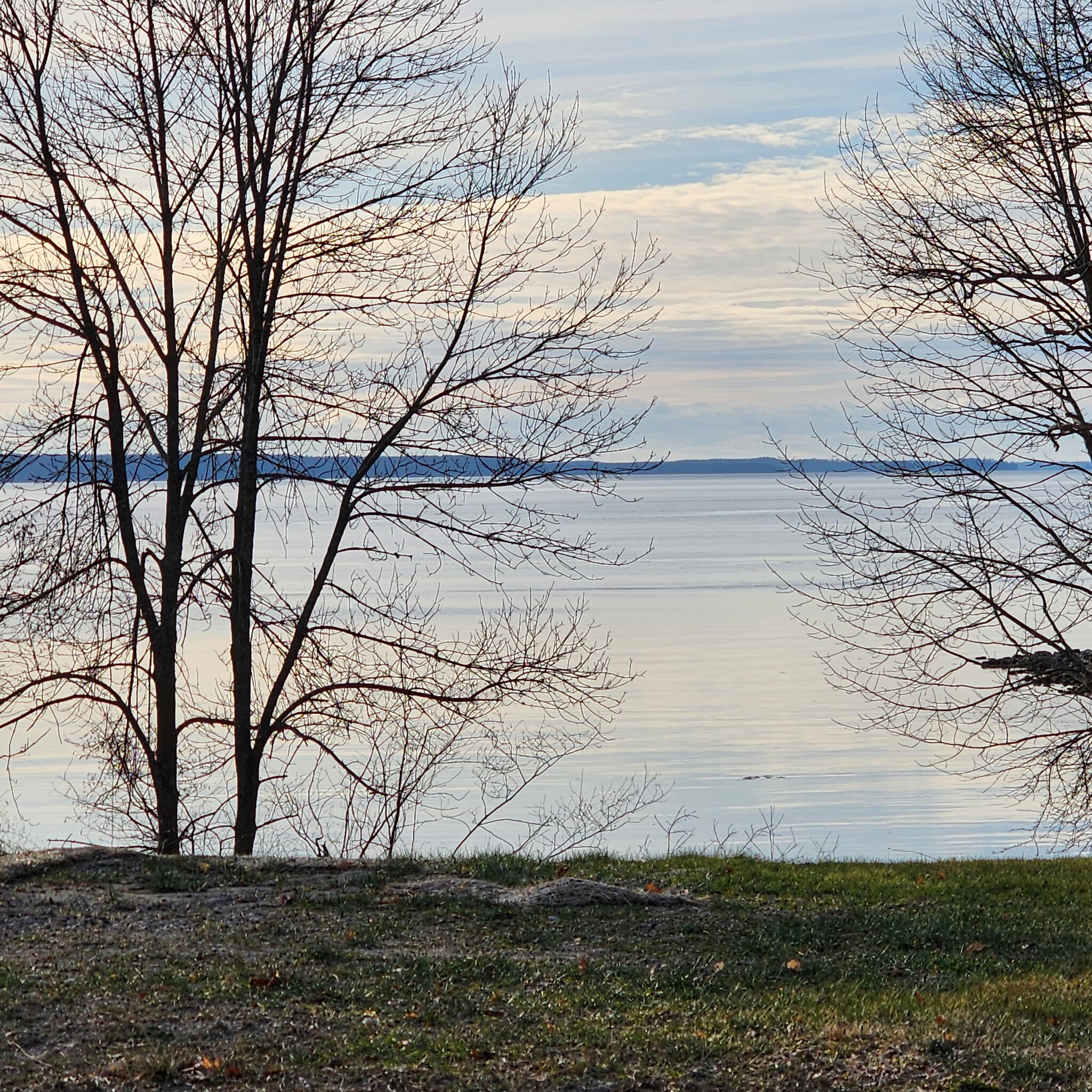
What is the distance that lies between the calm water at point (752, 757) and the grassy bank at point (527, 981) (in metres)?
7.05

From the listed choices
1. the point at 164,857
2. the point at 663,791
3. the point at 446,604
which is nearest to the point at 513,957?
the point at 164,857

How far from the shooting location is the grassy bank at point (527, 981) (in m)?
5.88

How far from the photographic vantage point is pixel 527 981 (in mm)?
7191

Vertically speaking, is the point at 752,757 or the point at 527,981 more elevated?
the point at 752,757

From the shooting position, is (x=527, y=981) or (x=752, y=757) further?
(x=752, y=757)

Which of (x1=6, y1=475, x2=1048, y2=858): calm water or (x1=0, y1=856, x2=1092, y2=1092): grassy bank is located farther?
(x1=6, y1=475, x2=1048, y2=858): calm water

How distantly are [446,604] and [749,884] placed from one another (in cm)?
3665

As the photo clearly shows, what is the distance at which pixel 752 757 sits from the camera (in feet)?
81.6

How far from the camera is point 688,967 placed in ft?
24.9

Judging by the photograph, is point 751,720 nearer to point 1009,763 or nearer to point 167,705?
point 1009,763

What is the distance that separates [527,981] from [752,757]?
→ 18194 millimetres

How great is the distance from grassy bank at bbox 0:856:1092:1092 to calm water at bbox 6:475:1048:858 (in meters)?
7.05

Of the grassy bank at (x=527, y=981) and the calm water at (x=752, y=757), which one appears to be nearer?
the grassy bank at (x=527, y=981)

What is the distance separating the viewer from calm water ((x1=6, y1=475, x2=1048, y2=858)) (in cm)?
1983
